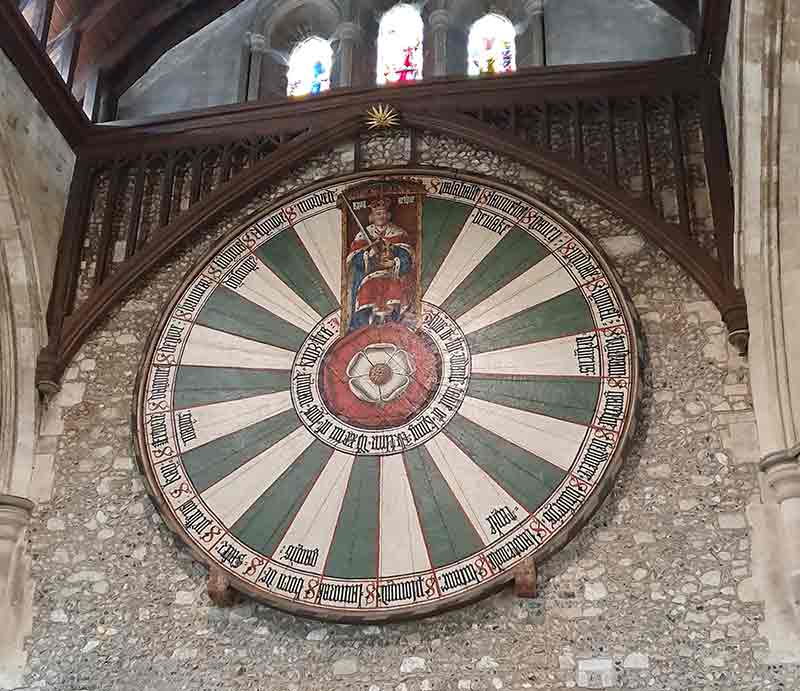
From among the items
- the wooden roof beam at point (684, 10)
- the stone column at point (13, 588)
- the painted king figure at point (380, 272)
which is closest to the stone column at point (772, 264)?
the wooden roof beam at point (684, 10)

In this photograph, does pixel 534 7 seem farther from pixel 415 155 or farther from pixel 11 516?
pixel 11 516

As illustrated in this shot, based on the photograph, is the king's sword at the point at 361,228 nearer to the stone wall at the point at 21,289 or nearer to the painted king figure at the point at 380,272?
the painted king figure at the point at 380,272

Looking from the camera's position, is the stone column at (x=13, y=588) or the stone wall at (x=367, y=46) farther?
the stone wall at (x=367, y=46)

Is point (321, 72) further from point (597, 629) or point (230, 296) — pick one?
point (597, 629)

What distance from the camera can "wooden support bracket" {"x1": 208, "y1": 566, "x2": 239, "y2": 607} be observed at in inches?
205

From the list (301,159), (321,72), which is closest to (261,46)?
(321,72)

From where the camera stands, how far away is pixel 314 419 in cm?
565

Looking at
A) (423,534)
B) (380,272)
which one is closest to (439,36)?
(380,272)

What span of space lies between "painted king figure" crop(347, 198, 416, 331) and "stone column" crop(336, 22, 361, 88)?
43.7 inches

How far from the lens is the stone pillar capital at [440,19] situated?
682 centimetres

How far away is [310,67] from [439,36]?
92 cm

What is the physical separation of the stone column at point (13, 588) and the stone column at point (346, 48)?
10.3 ft

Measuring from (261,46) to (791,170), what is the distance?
355 centimetres

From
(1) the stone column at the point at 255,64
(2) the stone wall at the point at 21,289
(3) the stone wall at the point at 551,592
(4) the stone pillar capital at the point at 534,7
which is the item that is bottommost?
(3) the stone wall at the point at 551,592
